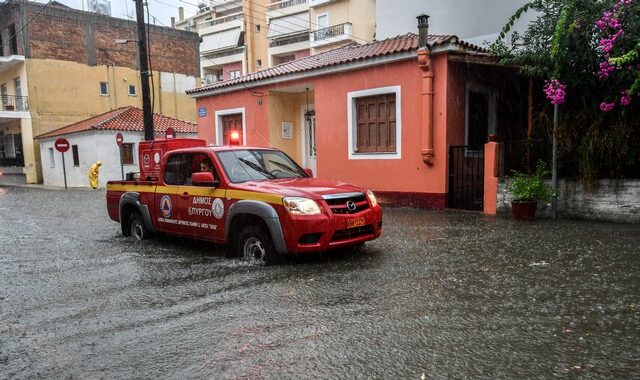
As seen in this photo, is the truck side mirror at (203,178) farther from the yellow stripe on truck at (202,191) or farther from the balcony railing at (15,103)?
the balcony railing at (15,103)

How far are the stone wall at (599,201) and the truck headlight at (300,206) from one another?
5.93m

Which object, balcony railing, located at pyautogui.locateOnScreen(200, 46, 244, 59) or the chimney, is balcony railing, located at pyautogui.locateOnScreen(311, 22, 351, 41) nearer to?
balcony railing, located at pyautogui.locateOnScreen(200, 46, 244, 59)

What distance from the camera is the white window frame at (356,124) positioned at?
1212 cm

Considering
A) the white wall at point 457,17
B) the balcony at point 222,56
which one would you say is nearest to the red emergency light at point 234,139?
the white wall at point 457,17

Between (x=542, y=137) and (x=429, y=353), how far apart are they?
788cm

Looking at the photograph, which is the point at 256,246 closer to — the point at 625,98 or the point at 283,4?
the point at 625,98

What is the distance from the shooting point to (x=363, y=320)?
14.1ft

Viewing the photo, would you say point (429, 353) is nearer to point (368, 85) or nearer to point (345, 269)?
point (345, 269)

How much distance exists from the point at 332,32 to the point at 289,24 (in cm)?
609

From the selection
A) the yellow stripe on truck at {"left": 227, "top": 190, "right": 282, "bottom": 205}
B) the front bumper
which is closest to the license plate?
the front bumper

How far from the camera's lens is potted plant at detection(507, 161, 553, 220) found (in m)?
9.63

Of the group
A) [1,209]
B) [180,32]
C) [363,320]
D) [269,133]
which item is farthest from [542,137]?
[180,32]

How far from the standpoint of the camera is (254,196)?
6344mm

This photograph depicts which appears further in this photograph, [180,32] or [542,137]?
[180,32]
